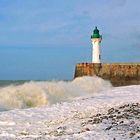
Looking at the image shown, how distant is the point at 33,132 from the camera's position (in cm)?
728

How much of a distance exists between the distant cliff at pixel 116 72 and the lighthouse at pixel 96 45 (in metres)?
1.47

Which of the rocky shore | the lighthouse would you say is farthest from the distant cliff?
A: the rocky shore

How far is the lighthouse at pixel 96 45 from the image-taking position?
2753 cm

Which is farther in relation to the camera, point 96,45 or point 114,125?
point 96,45

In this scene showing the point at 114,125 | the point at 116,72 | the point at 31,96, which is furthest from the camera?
the point at 116,72

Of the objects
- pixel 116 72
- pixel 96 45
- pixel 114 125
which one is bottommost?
pixel 114 125

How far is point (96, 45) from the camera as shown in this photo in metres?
28.0

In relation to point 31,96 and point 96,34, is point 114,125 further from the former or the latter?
point 96,34

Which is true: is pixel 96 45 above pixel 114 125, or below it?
above

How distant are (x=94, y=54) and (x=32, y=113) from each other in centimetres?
1866

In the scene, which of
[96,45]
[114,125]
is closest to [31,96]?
[114,125]

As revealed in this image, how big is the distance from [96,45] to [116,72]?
3315mm

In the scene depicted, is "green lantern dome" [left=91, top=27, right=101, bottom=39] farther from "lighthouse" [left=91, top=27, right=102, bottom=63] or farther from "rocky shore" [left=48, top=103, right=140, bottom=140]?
"rocky shore" [left=48, top=103, right=140, bottom=140]

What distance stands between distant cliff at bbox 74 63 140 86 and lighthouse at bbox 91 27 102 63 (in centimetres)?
147
